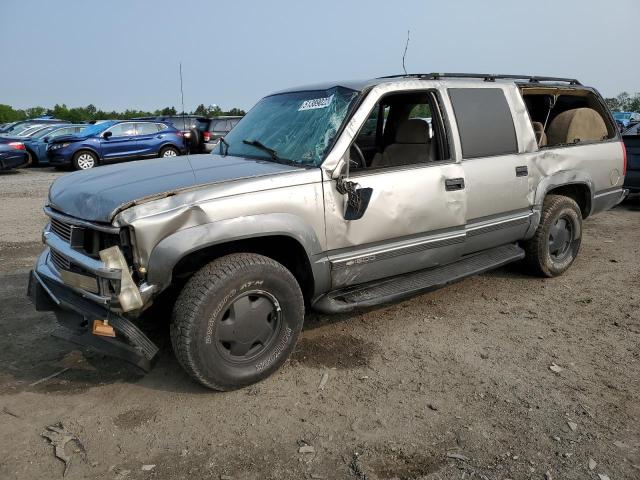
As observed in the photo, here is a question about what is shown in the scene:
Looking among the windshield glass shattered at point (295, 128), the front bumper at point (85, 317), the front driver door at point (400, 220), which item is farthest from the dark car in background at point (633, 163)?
the front bumper at point (85, 317)

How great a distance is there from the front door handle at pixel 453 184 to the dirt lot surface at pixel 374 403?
1.11 m

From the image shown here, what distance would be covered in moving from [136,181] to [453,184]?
2.33 meters

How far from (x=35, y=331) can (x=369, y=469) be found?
2.96 m

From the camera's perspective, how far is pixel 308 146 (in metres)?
3.61

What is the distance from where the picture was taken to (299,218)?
3246mm

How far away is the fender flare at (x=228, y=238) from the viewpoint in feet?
9.15

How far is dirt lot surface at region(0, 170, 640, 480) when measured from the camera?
256cm

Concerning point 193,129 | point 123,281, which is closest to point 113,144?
point 193,129

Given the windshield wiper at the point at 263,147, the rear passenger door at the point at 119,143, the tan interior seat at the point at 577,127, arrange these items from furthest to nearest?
1. the rear passenger door at the point at 119,143
2. the tan interior seat at the point at 577,127
3. the windshield wiper at the point at 263,147

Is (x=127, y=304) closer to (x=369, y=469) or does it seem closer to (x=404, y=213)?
(x=369, y=469)

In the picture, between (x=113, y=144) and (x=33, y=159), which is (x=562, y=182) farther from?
(x=33, y=159)

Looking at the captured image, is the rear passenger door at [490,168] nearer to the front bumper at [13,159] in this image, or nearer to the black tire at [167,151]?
the black tire at [167,151]

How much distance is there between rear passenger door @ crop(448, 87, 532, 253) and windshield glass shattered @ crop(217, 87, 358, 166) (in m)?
1.07

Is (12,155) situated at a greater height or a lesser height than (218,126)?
lesser
